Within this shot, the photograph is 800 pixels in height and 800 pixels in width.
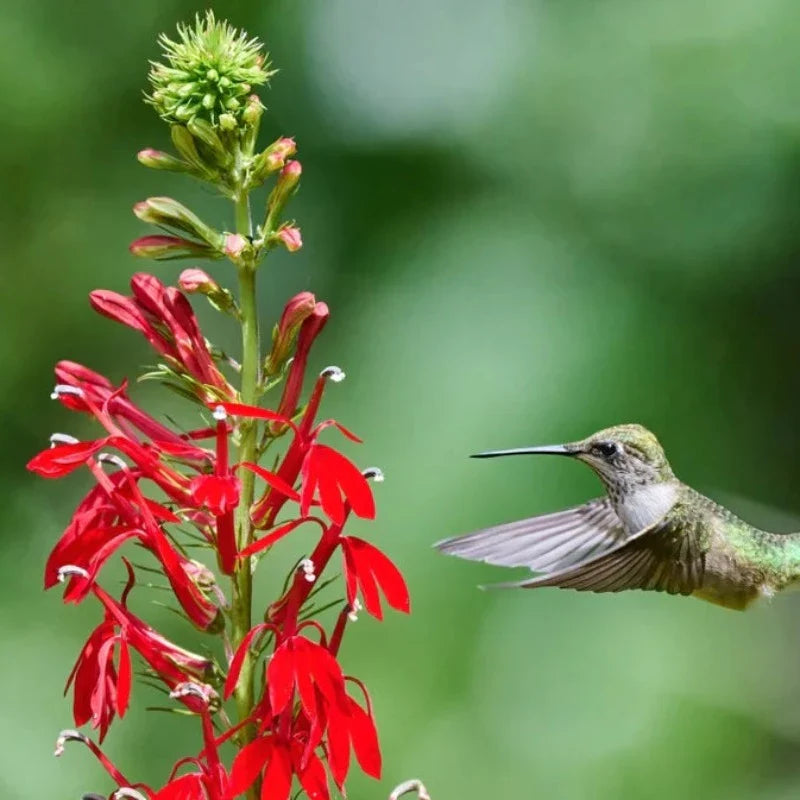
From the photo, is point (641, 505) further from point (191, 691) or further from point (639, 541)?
point (191, 691)

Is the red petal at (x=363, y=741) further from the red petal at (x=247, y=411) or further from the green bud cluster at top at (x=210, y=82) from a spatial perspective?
the green bud cluster at top at (x=210, y=82)

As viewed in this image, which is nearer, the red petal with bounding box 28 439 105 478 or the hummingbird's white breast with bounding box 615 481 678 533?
the red petal with bounding box 28 439 105 478

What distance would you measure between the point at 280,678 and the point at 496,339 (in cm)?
169

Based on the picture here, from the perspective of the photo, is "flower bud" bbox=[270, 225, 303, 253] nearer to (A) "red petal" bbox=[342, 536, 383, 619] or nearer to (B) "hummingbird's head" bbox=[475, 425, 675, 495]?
(A) "red petal" bbox=[342, 536, 383, 619]

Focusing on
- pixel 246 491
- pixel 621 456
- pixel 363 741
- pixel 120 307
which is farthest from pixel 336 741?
pixel 621 456

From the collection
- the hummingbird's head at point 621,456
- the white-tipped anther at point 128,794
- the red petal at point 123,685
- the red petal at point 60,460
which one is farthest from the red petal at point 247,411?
the hummingbird's head at point 621,456

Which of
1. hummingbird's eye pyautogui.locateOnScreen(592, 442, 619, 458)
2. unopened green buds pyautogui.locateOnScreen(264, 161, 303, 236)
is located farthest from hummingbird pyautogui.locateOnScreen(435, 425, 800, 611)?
unopened green buds pyautogui.locateOnScreen(264, 161, 303, 236)

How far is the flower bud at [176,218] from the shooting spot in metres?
1.21

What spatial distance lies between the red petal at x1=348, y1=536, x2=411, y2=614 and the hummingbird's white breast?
0.57m

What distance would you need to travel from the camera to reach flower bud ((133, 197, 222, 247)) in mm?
1213

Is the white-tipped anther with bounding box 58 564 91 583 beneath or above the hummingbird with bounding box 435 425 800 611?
beneath

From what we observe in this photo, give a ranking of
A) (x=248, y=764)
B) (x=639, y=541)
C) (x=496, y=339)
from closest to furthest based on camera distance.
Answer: (x=248, y=764) < (x=639, y=541) < (x=496, y=339)

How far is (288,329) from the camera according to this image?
4.08ft

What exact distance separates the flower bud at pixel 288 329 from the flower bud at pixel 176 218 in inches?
3.5
